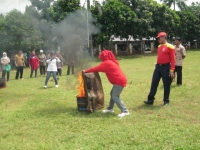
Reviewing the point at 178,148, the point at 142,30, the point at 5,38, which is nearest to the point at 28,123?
the point at 178,148

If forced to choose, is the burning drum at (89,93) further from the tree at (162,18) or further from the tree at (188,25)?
the tree at (188,25)

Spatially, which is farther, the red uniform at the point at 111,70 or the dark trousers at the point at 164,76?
the dark trousers at the point at 164,76

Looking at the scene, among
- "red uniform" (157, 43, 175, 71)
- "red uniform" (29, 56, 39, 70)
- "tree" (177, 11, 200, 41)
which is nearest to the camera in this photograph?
"red uniform" (157, 43, 175, 71)

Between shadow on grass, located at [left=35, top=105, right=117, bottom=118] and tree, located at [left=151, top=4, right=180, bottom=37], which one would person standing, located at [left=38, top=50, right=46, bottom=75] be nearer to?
shadow on grass, located at [left=35, top=105, right=117, bottom=118]

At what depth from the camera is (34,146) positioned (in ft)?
15.8

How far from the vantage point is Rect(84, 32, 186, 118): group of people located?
649cm

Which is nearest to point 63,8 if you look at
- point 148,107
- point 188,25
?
point 148,107

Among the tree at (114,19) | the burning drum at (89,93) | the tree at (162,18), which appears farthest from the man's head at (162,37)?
the tree at (162,18)

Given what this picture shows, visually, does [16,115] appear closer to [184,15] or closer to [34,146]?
[34,146]

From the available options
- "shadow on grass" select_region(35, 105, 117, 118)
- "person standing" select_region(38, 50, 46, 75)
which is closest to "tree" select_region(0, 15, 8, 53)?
"person standing" select_region(38, 50, 46, 75)

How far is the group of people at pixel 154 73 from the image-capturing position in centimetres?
649

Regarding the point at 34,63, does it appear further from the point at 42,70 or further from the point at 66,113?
the point at 66,113

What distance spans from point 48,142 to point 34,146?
0.27m

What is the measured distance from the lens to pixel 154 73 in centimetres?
746
